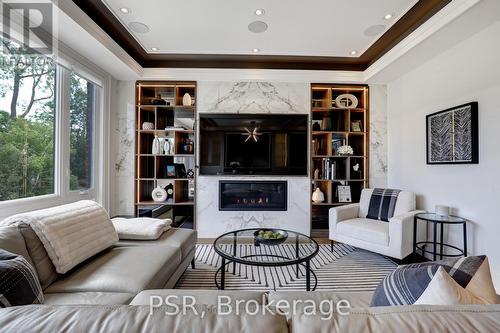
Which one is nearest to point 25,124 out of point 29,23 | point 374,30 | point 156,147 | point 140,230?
point 29,23

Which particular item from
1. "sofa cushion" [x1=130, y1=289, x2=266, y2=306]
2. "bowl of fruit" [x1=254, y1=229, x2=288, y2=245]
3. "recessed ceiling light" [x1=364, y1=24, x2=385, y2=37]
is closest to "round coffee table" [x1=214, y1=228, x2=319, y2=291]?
"bowl of fruit" [x1=254, y1=229, x2=288, y2=245]

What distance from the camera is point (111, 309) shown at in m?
0.60

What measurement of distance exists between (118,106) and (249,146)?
2.13 metres

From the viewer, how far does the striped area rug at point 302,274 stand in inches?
88.7

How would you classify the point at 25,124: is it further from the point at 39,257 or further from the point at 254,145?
the point at 254,145

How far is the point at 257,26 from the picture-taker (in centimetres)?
263

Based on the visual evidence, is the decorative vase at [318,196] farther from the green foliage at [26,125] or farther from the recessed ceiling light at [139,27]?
the green foliage at [26,125]

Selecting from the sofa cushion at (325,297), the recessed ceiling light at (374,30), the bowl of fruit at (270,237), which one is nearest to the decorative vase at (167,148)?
the bowl of fruit at (270,237)

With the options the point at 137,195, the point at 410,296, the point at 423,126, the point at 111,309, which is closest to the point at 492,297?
the point at 410,296

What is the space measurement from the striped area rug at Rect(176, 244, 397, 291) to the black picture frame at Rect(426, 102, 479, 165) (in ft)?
4.50

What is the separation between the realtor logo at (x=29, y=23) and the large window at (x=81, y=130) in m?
0.51

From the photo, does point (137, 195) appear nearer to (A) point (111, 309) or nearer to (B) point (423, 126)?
(A) point (111, 309)

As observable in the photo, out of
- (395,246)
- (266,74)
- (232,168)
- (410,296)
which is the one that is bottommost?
(395,246)

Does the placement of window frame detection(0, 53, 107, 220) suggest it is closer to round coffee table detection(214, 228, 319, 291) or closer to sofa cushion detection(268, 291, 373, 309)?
round coffee table detection(214, 228, 319, 291)
